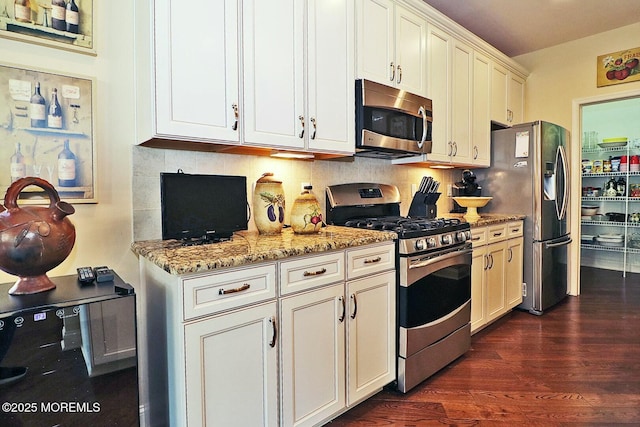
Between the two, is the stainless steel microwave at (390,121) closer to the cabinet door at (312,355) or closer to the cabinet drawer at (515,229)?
the cabinet door at (312,355)

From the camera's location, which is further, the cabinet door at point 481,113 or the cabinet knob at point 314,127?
the cabinet door at point 481,113

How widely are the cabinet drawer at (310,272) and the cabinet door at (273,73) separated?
0.62 metres

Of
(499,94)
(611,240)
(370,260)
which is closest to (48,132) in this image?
(370,260)

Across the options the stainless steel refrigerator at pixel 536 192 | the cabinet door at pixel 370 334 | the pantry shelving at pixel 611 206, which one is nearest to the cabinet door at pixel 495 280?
the stainless steel refrigerator at pixel 536 192

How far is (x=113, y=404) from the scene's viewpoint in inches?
48.4

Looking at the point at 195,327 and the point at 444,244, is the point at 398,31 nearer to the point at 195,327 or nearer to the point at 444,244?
the point at 444,244

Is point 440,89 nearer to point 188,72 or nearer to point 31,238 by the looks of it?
point 188,72

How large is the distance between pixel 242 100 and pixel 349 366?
139 cm

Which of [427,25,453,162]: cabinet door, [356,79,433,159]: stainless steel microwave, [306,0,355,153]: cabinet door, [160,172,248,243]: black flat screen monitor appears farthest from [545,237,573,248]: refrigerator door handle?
[160,172,248,243]: black flat screen monitor

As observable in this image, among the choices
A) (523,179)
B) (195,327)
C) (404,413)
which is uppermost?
(523,179)

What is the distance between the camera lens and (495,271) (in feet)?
9.71

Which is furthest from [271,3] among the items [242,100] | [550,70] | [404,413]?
[550,70]

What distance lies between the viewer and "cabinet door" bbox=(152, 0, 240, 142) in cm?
146

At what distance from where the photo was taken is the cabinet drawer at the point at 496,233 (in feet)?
9.47
